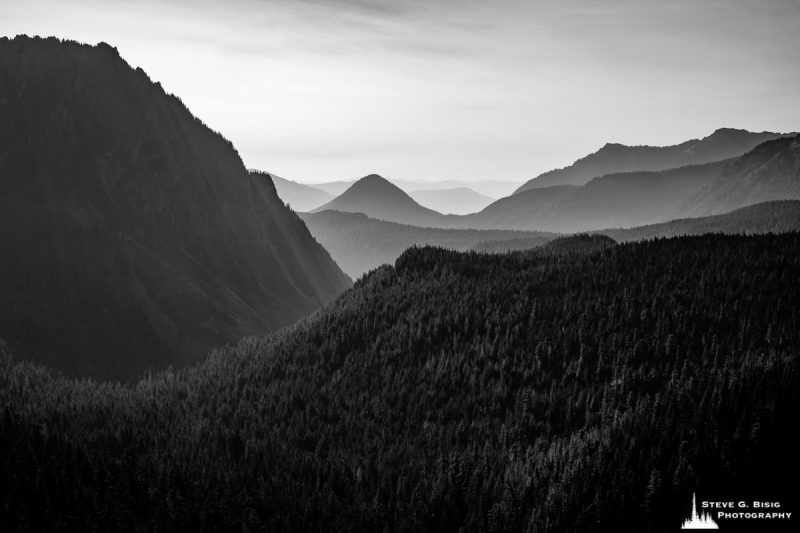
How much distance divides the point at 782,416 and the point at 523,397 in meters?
47.8

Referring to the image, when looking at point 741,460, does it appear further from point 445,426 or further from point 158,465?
point 158,465

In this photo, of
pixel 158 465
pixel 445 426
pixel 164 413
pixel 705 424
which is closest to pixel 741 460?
pixel 705 424

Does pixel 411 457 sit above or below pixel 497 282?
below

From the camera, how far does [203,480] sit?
394 ft

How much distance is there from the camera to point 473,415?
138 m

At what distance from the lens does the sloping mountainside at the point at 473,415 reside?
10706 centimetres

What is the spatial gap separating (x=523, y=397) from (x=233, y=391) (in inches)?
2896

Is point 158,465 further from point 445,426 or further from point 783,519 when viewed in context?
point 783,519

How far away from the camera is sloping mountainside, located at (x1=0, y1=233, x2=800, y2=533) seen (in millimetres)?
107062

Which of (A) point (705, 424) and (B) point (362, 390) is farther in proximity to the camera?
(B) point (362, 390)

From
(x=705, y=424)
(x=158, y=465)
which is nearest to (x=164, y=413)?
(x=158, y=465)

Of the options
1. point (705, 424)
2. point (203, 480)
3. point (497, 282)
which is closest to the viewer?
point (705, 424)

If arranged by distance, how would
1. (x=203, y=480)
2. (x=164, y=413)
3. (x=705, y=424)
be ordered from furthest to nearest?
(x=164, y=413) → (x=203, y=480) → (x=705, y=424)

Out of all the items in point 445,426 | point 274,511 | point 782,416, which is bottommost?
point 274,511
